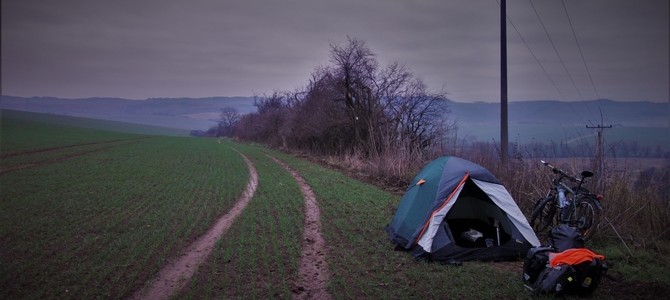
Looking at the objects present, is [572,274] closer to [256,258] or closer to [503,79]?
[256,258]

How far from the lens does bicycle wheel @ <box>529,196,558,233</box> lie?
25.1ft

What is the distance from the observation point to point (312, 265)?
258 inches

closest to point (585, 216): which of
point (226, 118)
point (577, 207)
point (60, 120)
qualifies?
point (577, 207)

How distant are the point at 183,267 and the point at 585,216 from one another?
6.92 m

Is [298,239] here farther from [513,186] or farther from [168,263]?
[513,186]

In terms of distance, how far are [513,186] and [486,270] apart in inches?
→ 160

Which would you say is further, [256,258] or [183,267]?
[256,258]

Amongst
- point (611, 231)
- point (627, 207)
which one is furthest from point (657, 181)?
point (611, 231)

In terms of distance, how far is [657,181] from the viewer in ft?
25.5

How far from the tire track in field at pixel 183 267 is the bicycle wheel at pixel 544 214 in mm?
6129

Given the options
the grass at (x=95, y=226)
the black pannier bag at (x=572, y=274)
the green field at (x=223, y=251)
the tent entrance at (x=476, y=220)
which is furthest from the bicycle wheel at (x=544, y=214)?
the grass at (x=95, y=226)

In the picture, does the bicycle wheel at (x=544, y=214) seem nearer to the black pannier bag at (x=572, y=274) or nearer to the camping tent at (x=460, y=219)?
the camping tent at (x=460, y=219)

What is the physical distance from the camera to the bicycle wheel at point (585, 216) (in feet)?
23.3

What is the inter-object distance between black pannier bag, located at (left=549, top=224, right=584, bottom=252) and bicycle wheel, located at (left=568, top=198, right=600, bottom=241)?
135 cm
